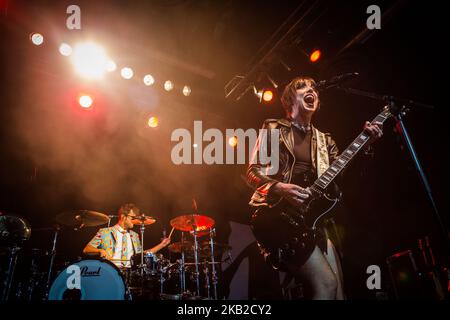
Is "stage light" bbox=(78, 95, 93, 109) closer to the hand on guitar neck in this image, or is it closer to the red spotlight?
the red spotlight

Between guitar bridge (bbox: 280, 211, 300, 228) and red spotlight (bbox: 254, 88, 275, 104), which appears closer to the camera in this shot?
guitar bridge (bbox: 280, 211, 300, 228)

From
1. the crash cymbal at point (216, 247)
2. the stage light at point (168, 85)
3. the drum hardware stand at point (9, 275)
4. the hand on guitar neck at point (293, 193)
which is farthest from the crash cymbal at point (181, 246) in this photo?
the hand on guitar neck at point (293, 193)

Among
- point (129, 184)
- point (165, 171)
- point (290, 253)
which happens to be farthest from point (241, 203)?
point (290, 253)

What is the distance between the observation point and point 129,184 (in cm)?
732

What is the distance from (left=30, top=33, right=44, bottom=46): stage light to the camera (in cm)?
512

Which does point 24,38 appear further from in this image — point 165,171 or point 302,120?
point 302,120

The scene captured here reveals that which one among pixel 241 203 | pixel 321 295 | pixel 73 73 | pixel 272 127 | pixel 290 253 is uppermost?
pixel 73 73

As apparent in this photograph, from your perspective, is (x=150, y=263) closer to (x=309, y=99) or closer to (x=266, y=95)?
(x=266, y=95)

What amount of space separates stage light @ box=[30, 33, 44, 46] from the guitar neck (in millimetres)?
5206

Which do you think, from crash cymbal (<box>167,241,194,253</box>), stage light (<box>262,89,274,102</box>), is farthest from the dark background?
crash cymbal (<box>167,241,194,253</box>)

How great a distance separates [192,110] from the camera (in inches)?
272

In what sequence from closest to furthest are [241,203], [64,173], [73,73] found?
[73,73] < [64,173] < [241,203]

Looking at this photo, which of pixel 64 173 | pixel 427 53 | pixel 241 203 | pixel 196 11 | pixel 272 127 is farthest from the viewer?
pixel 241 203

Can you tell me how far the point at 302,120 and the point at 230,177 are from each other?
461 cm
